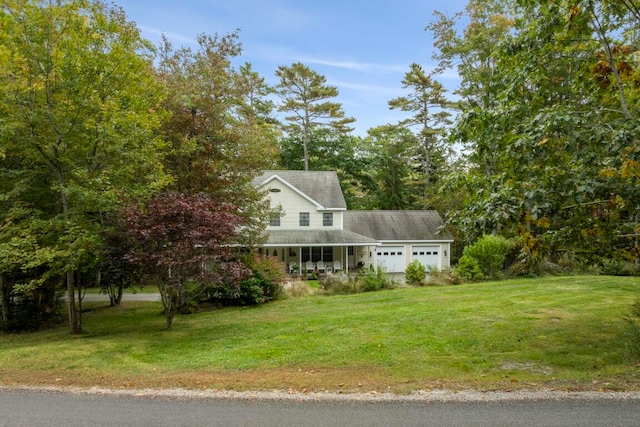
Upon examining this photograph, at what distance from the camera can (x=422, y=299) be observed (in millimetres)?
13766

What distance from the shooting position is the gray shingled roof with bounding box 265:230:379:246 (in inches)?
896

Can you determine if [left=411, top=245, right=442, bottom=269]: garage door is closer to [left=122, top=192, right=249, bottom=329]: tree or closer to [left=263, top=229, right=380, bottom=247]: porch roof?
[left=263, top=229, right=380, bottom=247]: porch roof

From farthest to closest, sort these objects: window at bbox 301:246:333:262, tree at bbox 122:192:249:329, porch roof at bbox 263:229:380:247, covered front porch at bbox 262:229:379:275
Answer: window at bbox 301:246:333:262, covered front porch at bbox 262:229:379:275, porch roof at bbox 263:229:380:247, tree at bbox 122:192:249:329

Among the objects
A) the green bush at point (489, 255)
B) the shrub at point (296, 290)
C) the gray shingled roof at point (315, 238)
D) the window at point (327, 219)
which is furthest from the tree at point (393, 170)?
the shrub at point (296, 290)

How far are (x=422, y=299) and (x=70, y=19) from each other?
13.2 meters

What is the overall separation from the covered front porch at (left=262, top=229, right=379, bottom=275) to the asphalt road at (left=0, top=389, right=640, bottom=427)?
51.9 ft

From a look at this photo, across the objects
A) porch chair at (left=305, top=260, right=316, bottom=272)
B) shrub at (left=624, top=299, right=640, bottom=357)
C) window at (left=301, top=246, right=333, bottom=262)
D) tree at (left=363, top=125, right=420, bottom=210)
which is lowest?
porch chair at (left=305, top=260, right=316, bottom=272)

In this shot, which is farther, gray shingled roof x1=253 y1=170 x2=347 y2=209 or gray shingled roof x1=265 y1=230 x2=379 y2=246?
gray shingled roof x1=253 y1=170 x2=347 y2=209

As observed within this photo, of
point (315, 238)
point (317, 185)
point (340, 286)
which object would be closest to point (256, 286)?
point (340, 286)

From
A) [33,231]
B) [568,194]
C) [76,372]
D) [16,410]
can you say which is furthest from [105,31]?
[568,194]

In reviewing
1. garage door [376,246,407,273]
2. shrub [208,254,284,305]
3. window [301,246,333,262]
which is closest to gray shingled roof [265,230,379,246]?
window [301,246,333,262]

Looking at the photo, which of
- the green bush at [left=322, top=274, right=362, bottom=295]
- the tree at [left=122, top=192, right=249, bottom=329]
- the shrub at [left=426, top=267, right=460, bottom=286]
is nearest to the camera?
the tree at [left=122, top=192, right=249, bottom=329]

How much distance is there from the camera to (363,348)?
8039 mm

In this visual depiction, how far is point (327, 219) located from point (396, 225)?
5275 mm
